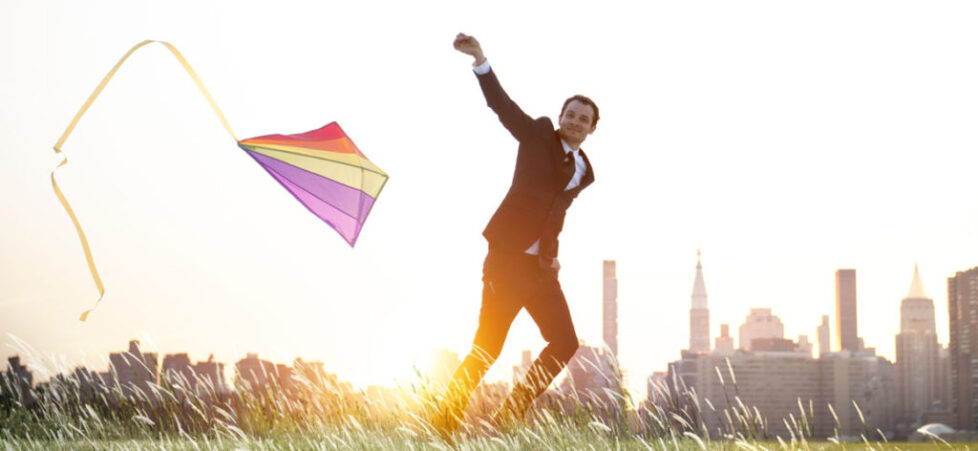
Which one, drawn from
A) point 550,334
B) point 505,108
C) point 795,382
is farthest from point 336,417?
point 795,382

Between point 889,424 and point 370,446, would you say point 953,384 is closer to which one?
point 889,424

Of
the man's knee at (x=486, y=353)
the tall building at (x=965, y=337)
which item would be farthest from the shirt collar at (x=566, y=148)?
the tall building at (x=965, y=337)

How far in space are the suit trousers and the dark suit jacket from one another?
0.11m

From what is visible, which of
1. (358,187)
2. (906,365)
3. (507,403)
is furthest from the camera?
(906,365)

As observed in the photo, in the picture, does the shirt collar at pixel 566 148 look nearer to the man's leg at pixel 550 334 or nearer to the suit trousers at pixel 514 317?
the suit trousers at pixel 514 317

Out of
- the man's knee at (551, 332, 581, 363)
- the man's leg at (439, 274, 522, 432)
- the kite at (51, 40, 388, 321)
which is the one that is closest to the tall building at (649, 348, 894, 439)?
the kite at (51, 40, 388, 321)

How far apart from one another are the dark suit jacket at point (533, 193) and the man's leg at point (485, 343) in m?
0.31

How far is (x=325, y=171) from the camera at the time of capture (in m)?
6.82

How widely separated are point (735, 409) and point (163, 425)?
4643mm

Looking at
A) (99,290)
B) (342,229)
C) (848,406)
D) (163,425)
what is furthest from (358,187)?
(848,406)

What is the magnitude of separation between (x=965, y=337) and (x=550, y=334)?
15033 centimetres

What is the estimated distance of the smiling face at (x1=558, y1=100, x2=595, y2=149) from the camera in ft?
20.1

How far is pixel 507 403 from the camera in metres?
6.30

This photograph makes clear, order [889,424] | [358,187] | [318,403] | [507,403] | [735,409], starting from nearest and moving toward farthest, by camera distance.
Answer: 1. [735,409]
2. [507,403]
3. [358,187]
4. [318,403]
5. [889,424]
